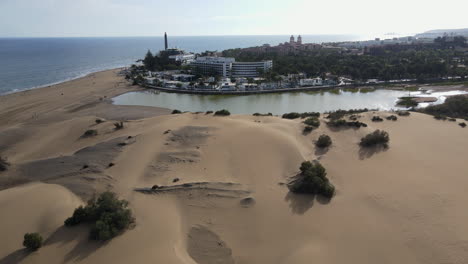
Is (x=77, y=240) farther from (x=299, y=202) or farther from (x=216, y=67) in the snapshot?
(x=216, y=67)

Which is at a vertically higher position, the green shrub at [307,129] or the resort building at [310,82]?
the resort building at [310,82]

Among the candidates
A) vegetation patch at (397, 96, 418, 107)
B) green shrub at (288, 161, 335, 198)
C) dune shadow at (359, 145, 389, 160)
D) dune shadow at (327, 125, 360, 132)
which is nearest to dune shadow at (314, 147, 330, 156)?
dune shadow at (359, 145, 389, 160)

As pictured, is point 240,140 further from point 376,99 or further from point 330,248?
point 376,99

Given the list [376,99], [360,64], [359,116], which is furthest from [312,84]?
[359,116]

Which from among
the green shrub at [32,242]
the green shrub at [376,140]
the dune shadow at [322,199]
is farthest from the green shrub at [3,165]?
the green shrub at [376,140]

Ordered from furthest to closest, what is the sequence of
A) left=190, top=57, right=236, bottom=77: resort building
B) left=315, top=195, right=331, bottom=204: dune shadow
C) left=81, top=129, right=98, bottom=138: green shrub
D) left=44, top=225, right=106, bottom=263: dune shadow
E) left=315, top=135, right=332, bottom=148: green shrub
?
left=190, top=57, right=236, bottom=77: resort building, left=81, top=129, right=98, bottom=138: green shrub, left=315, top=135, right=332, bottom=148: green shrub, left=315, top=195, right=331, bottom=204: dune shadow, left=44, top=225, right=106, bottom=263: dune shadow

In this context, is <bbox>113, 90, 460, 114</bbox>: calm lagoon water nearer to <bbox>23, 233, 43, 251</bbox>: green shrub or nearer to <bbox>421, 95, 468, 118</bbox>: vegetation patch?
<bbox>421, 95, 468, 118</bbox>: vegetation patch

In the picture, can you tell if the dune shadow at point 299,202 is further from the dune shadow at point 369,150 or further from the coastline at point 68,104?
the coastline at point 68,104
